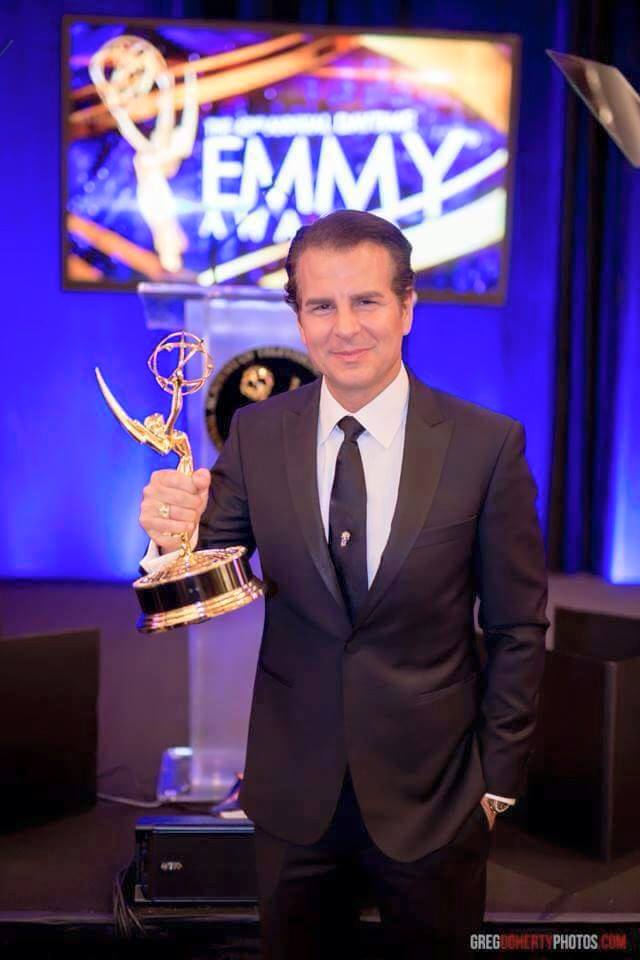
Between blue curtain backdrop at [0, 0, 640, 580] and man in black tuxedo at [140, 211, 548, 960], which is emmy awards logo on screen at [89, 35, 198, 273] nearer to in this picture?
blue curtain backdrop at [0, 0, 640, 580]

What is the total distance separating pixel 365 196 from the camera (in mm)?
5148

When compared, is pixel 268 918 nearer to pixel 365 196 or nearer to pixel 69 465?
pixel 365 196

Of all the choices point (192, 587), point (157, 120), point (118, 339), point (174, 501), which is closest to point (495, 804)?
point (192, 587)

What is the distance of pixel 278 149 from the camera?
16.7 feet

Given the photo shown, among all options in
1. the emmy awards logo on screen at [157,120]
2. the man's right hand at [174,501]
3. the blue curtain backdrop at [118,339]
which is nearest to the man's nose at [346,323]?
the man's right hand at [174,501]

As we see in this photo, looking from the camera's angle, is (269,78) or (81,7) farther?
(81,7)

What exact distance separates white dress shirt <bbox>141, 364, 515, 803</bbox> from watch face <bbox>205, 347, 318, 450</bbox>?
1.48 metres

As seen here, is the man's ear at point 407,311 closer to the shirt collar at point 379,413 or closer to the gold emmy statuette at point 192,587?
the shirt collar at point 379,413

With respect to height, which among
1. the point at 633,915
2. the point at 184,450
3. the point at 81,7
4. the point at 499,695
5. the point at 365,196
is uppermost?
the point at 81,7

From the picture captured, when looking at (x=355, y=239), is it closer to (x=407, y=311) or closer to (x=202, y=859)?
(x=407, y=311)

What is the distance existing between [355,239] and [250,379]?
64.8 inches

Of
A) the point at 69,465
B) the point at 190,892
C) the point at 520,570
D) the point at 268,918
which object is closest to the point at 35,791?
the point at 190,892

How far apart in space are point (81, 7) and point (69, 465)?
266 centimetres

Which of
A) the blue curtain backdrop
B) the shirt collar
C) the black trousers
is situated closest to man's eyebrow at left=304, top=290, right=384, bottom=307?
the shirt collar
